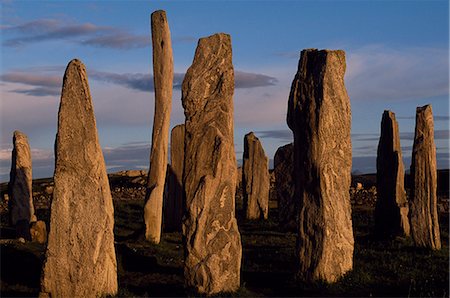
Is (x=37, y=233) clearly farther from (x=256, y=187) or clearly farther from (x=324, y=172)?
(x=324, y=172)

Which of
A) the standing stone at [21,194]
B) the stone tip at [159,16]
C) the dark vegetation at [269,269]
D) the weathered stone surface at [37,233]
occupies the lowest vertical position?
the dark vegetation at [269,269]

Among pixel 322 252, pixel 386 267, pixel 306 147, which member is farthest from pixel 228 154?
pixel 386 267

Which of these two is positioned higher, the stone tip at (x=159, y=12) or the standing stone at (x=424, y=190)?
the stone tip at (x=159, y=12)

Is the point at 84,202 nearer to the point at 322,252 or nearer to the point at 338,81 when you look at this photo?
the point at 322,252

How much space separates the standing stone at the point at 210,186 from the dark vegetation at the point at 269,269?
0.59 m

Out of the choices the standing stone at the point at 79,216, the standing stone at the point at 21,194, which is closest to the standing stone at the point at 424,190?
the standing stone at the point at 79,216

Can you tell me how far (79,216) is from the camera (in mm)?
13406

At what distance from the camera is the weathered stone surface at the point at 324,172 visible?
14.9m

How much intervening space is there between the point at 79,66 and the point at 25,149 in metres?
10.8

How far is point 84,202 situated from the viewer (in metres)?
13.4

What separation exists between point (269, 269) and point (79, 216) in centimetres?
545

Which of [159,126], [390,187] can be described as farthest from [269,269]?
[159,126]

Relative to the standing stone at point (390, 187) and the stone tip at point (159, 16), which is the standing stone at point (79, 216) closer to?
the stone tip at point (159, 16)

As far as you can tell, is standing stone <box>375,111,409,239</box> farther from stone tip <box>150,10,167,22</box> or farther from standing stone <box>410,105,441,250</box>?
stone tip <box>150,10,167,22</box>
